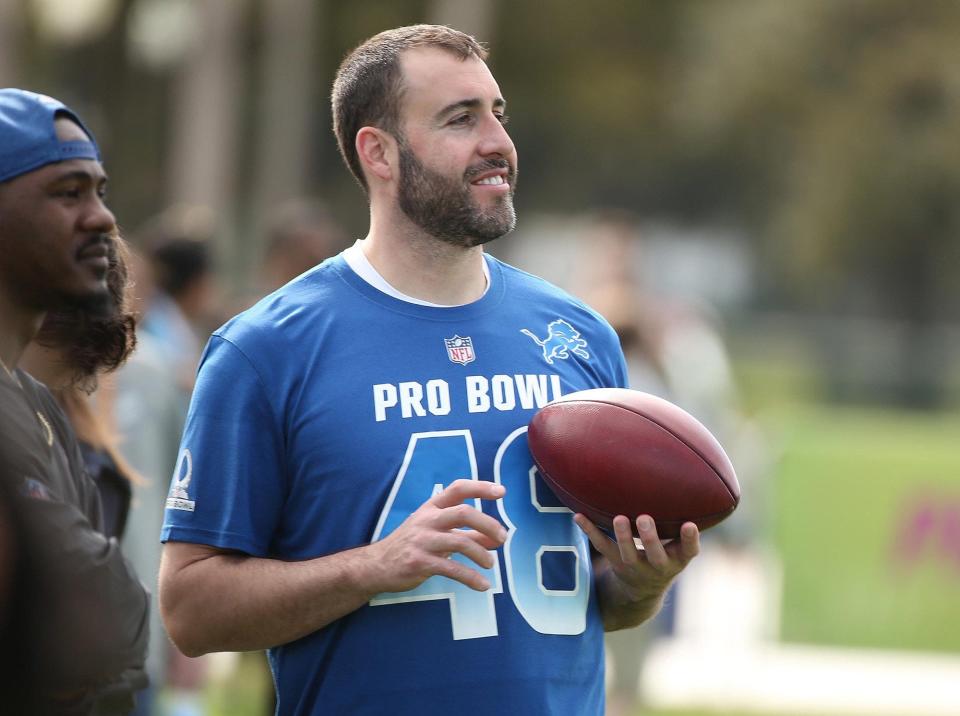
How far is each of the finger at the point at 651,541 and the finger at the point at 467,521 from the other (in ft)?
1.23

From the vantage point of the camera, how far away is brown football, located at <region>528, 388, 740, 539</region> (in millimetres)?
3480

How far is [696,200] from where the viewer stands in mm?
43594

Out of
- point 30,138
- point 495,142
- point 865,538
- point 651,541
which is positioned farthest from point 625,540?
point 865,538

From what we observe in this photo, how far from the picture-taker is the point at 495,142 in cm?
360

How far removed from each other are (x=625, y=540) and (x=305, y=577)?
0.69 meters

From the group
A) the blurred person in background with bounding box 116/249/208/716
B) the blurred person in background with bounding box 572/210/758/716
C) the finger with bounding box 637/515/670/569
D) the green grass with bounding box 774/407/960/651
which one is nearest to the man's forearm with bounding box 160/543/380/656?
the finger with bounding box 637/515/670/569

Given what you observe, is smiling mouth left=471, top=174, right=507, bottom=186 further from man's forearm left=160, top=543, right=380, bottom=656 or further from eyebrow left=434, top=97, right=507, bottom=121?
man's forearm left=160, top=543, right=380, bottom=656

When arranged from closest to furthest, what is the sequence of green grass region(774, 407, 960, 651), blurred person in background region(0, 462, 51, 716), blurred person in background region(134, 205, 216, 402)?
1. blurred person in background region(0, 462, 51, 716)
2. blurred person in background region(134, 205, 216, 402)
3. green grass region(774, 407, 960, 651)

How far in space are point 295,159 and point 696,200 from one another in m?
15.0

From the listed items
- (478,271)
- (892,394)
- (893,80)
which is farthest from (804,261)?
(478,271)

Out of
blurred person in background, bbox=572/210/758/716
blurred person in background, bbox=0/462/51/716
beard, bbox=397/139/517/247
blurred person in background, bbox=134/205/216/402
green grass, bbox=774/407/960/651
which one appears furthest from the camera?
green grass, bbox=774/407/960/651

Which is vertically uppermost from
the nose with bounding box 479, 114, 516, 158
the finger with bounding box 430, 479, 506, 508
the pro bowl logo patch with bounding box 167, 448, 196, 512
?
the nose with bounding box 479, 114, 516, 158

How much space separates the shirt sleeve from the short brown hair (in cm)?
67

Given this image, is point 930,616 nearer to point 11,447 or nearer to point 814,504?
point 814,504
